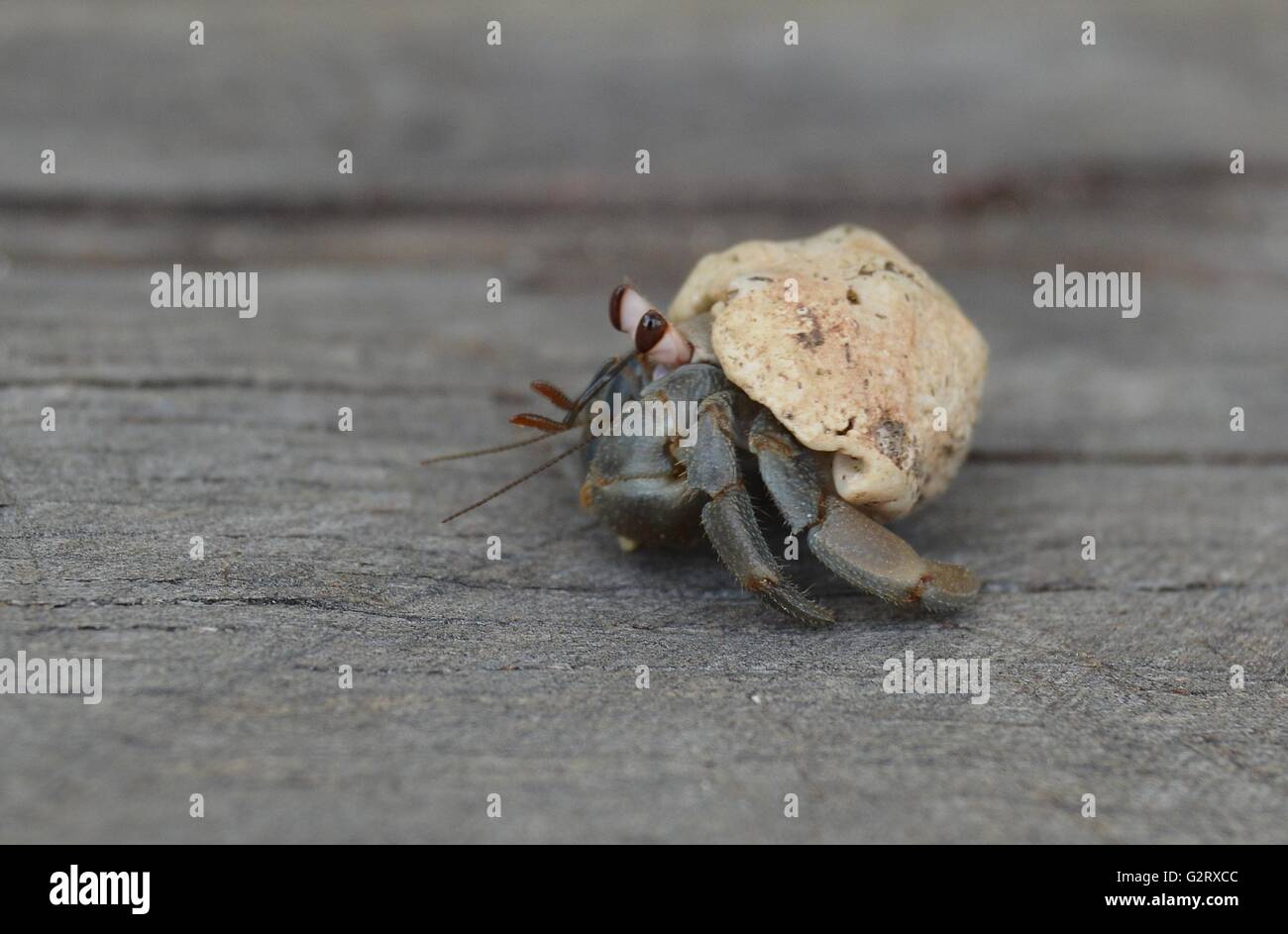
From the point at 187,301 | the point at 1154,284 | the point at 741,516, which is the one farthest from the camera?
the point at 1154,284

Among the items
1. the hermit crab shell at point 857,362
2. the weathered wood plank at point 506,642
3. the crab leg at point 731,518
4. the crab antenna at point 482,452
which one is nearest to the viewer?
the weathered wood plank at point 506,642

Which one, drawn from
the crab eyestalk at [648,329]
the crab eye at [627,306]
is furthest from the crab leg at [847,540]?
the crab eye at [627,306]

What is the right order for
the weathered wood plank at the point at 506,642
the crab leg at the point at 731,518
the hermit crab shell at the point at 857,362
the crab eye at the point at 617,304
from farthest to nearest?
the crab eye at the point at 617,304 < the hermit crab shell at the point at 857,362 < the crab leg at the point at 731,518 < the weathered wood plank at the point at 506,642

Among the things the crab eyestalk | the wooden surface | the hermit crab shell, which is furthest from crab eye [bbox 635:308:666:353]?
the wooden surface

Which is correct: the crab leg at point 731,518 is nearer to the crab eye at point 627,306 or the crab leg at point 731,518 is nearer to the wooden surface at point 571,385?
the wooden surface at point 571,385

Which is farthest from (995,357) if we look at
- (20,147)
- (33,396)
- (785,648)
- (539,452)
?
(20,147)

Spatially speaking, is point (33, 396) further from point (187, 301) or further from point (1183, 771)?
point (1183, 771)

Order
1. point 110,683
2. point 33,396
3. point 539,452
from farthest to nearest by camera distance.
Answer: point 539,452 → point 33,396 → point 110,683
